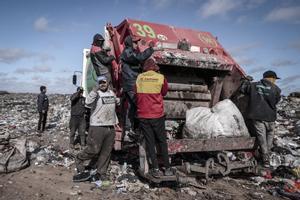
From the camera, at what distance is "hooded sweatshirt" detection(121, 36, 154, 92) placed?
185 inches

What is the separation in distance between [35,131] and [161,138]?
608 centimetres

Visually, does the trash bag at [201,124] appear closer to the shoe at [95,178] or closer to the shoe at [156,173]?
the shoe at [156,173]

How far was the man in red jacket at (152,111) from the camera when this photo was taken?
13.8 feet

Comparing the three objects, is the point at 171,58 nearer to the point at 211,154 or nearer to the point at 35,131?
the point at 211,154

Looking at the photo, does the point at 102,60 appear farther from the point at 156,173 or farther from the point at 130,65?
the point at 156,173

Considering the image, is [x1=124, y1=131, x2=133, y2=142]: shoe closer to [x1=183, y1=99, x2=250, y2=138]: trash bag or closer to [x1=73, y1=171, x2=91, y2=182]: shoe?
[x1=73, y1=171, x2=91, y2=182]: shoe

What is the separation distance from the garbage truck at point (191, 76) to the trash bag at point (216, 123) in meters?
0.13

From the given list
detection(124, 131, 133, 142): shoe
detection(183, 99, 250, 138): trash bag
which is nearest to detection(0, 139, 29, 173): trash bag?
detection(124, 131, 133, 142): shoe

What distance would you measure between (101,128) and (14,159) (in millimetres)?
1435

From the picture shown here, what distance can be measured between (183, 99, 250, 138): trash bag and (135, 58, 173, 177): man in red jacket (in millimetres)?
697

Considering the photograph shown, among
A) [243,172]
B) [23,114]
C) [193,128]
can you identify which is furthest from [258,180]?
[23,114]

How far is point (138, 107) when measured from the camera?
4316 millimetres

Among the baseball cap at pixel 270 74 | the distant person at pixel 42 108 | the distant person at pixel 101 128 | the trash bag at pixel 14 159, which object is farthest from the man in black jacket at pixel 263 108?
the distant person at pixel 42 108

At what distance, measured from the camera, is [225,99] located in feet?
17.3
